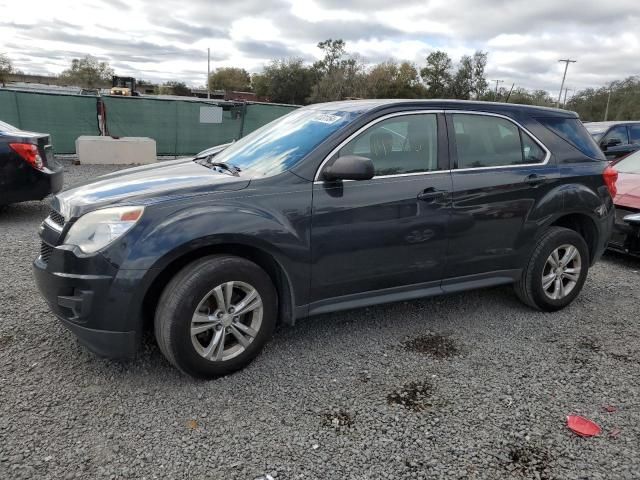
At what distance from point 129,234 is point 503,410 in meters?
2.38

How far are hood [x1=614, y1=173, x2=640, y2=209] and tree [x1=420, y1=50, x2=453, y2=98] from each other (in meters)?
77.8

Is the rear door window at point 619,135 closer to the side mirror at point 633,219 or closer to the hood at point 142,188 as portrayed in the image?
the side mirror at point 633,219

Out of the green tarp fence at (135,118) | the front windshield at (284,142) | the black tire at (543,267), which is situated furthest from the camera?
the green tarp fence at (135,118)

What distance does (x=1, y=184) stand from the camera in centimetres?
628

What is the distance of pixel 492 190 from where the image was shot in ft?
12.5

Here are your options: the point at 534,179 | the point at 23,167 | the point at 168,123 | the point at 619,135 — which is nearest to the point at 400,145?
the point at 534,179

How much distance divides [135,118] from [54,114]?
2.05 metres

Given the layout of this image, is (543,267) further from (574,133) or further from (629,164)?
(629,164)

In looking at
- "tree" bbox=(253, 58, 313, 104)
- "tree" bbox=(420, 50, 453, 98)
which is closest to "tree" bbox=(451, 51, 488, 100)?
"tree" bbox=(420, 50, 453, 98)

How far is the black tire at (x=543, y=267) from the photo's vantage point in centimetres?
415

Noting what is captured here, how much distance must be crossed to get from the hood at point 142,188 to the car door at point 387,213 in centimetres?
67

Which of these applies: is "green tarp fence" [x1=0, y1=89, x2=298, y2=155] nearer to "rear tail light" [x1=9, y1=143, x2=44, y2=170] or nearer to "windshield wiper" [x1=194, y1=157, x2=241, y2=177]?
"rear tail light" [x1=9, y1=143, x2=44, y2=170]

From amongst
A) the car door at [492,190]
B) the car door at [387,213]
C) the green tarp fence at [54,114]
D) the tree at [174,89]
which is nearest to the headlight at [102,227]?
the car door at [387,213]

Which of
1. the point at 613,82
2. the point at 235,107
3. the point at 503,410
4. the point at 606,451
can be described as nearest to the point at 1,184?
the point at 503,410
